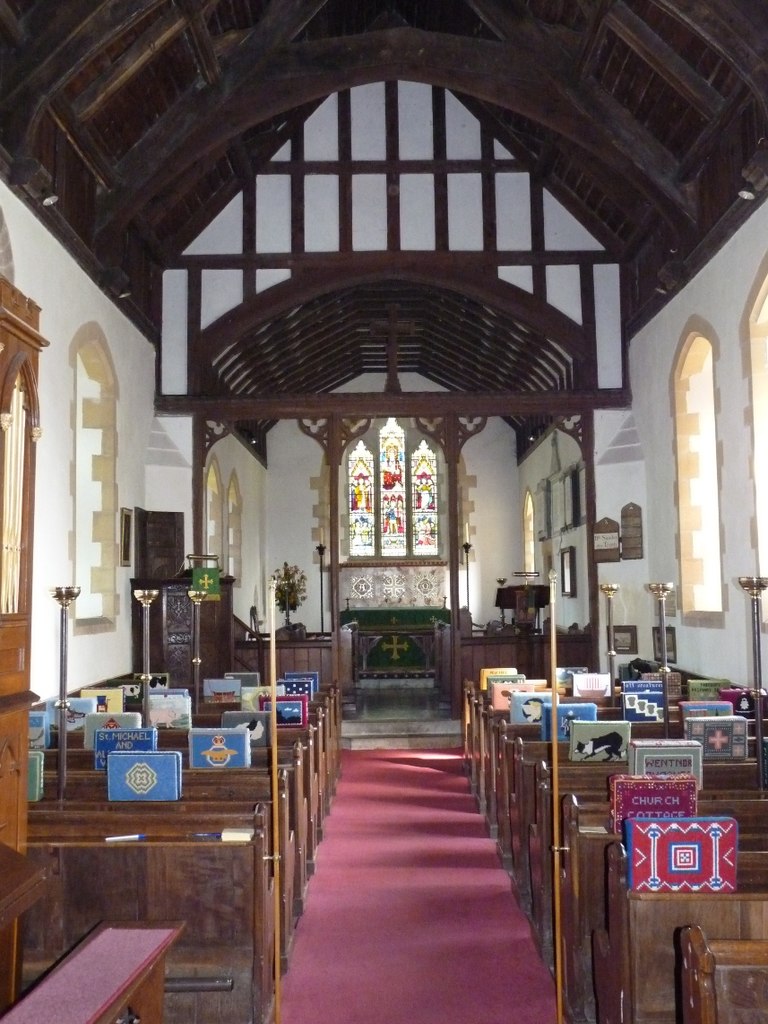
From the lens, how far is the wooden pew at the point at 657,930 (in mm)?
2797

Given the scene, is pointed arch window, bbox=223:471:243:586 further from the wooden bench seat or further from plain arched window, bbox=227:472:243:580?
the wooden bench seat

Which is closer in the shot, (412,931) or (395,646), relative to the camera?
(412,931)

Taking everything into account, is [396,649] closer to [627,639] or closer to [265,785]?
[627,639]

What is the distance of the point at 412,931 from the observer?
4.37m

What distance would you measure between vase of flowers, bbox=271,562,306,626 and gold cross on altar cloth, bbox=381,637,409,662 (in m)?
1.86

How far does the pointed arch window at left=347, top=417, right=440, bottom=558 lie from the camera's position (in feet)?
58.2

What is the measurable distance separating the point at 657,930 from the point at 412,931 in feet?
5.75

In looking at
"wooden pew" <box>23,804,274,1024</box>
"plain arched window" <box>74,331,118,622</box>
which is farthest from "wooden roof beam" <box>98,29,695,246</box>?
"wooden pew" <box>23,804,274,1024</box>

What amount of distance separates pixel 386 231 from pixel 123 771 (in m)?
7.15

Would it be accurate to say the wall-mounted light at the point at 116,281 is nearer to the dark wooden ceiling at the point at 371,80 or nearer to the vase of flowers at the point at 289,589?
the dark wooden ceiling at the point at 371,80

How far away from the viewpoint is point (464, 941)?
425 cm

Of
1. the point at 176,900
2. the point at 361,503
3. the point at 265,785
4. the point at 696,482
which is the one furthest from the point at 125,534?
the point at 361,503

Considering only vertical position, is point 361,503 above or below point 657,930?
above

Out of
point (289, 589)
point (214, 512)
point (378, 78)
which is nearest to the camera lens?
point (378, 78)
